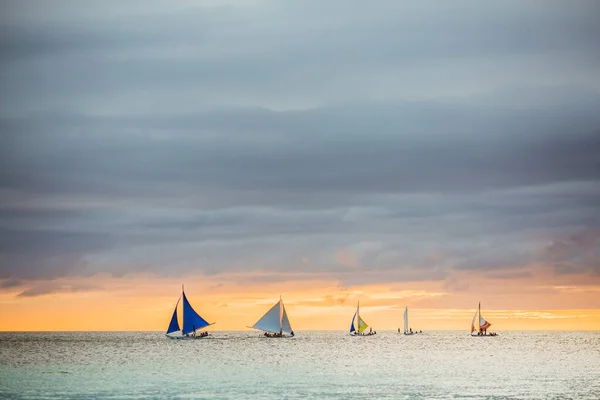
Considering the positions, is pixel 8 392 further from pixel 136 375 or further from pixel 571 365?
pixel 571 365

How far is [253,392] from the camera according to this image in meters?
106

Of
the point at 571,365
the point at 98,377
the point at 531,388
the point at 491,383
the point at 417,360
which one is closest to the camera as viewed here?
the point at 531,388

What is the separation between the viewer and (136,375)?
133 metres

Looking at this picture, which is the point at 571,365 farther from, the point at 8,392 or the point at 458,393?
the point at 8,392

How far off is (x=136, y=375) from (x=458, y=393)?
5017cm

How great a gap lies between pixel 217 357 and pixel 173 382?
71.3 meters

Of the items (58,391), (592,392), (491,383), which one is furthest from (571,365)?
(58,391)

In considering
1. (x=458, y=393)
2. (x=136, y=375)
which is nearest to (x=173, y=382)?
(x=136, y=375)

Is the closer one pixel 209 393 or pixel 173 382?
pixel 209 393

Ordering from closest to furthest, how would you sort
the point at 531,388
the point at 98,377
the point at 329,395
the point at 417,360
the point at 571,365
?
the point at 329,395 < the point at 531,388 < the point at 98,377 < the point at 571,365 < the point at 417,360

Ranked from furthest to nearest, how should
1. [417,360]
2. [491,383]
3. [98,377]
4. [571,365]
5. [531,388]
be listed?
[417,360] < [571,365] < [98,377] < [491,383] < [531,388]

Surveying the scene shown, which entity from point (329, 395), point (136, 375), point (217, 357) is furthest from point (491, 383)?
point (217, 357)

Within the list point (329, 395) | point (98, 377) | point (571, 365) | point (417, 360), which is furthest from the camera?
point (417, 360)

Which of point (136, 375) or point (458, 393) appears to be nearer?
point (458, 393)
